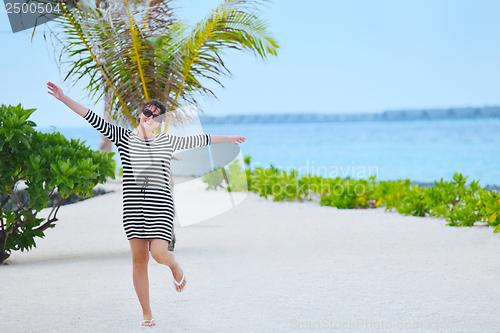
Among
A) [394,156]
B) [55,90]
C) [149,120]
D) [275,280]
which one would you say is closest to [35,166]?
[55,90]

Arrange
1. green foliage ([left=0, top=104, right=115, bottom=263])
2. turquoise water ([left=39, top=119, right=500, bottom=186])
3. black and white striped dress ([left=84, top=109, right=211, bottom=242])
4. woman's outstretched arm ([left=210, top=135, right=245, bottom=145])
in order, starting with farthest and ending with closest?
turquoise water ([left=39, top=119, right=500, bottom=186]) → green foliage ([left=0, top=104, right=115, bottom=263]) → woman's outstretched arm ([left=210, top=135, right=245, bottom=145]) → black and white striped dress ([left=84, top=109, right=211, bottom=242])

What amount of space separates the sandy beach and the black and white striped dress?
2.57 ft

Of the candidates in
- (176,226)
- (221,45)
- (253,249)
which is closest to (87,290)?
(253,249)

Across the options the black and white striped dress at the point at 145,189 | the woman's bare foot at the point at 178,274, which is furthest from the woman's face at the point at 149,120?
the woman's bare foot at the point at 178,274

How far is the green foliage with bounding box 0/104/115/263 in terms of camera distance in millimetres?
5453

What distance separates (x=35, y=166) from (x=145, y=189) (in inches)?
101

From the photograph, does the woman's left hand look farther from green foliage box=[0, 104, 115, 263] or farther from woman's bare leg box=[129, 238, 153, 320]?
green foliage box=[0, 104, 115, 263]

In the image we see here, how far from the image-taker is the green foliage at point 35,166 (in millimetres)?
5453

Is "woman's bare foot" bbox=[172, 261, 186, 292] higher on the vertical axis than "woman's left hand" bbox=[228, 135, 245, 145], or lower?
lower

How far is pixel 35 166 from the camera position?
550 centimetres

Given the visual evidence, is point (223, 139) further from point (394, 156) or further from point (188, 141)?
point (394, 156)

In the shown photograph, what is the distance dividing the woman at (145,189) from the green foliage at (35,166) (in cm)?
199

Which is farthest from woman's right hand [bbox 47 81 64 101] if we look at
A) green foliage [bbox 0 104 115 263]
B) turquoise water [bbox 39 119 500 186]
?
turquoise water [bbox 39 119 500 186]

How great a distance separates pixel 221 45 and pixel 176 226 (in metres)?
3.51
